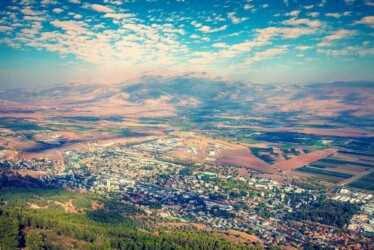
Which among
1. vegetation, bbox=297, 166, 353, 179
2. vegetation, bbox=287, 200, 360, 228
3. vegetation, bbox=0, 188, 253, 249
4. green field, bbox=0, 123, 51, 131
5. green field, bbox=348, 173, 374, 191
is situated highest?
green field, bbox=0, 123, 51, 131

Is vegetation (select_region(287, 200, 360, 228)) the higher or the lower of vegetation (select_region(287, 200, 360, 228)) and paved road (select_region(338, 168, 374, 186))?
the lower

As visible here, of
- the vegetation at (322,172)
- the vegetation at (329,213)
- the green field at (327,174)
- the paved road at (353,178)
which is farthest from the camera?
the vegetation at (322,172)

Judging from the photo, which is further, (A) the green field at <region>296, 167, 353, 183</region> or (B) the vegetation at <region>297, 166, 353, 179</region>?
(B) the vegetation at <region>297, 166, 353, 179</region>

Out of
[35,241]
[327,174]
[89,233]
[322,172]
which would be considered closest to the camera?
[35,241]

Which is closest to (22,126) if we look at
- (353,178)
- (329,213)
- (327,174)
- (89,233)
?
(89,233)

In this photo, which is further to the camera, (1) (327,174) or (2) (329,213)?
(1) (327,174)

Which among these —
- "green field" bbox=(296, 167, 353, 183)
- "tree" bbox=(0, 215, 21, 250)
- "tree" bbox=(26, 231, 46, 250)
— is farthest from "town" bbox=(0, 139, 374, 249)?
"tree" bbox=(0, 215, 21, 250)

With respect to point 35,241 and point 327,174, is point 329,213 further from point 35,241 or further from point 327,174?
point 35,241

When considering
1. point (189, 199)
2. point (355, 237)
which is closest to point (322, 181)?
point (355, 237)

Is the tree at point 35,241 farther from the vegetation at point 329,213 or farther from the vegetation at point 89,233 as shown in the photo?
the vegetation at point 329,213

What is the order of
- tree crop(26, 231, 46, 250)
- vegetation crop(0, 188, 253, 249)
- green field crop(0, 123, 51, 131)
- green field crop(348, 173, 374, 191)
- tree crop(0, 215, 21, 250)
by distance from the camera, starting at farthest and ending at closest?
green field crop(0, 123, 51, 131)
green field crop(348, 173, 374, 191)
vegetation crop(0, 188, 253, 249)
tree crop(26, 231, 46, 250)
tree crop(0, 215, 21, 250)

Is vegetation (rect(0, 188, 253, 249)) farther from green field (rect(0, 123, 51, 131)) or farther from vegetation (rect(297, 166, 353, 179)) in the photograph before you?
green field (rect(0, 123, 51, 131))

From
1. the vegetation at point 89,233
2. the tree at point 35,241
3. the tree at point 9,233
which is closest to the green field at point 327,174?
the vegetation at point 89,233
